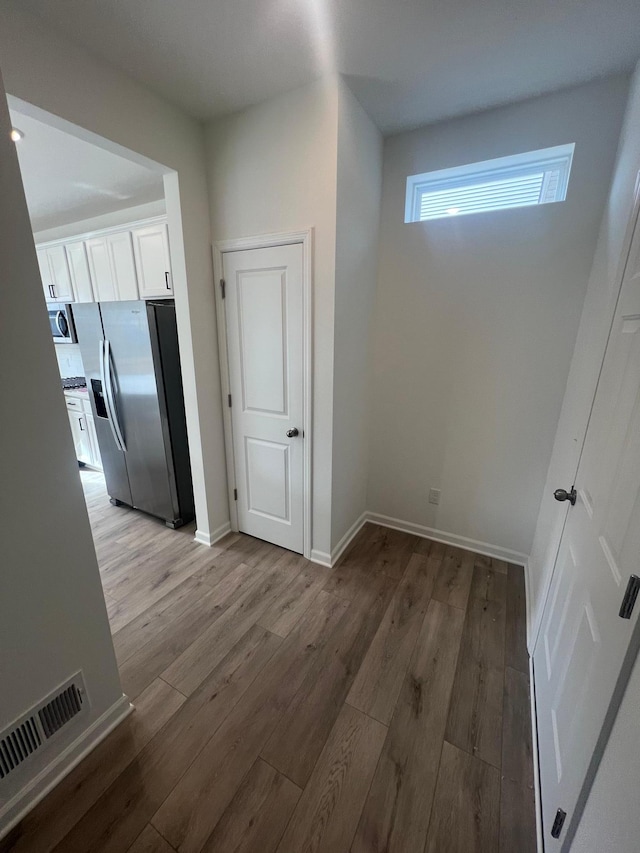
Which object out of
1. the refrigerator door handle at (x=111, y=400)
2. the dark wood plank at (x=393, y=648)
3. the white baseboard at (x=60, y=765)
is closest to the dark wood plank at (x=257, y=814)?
the dark wood plank at (x=393, y=648)

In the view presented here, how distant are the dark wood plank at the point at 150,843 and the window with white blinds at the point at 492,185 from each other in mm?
3134

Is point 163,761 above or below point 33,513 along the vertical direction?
below

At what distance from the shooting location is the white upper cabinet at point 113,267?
2928 millimetres

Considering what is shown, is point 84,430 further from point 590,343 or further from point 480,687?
point 590,343

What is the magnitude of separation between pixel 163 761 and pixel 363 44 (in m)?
3.07

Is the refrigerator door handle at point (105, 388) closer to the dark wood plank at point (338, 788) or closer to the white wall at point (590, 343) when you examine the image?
the dark wood plank at point (338, 788)

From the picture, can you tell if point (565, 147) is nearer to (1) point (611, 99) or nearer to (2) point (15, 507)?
(1) point (611, 99)

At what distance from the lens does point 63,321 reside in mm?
3596

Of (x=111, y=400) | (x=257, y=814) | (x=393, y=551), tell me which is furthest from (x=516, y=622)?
(x=111, y=400)

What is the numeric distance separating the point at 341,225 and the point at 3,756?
2.56 metres

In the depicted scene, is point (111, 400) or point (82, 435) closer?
point (111, 400)

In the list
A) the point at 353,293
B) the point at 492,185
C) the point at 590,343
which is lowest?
the point at 590,343

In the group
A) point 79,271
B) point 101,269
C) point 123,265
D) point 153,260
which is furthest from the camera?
point 79,271

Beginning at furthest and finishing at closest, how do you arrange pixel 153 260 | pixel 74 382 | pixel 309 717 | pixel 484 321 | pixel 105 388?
pixel 74 382
pixel 153 260
pixel 105 388
pixel 484 321
pixel 309 717
